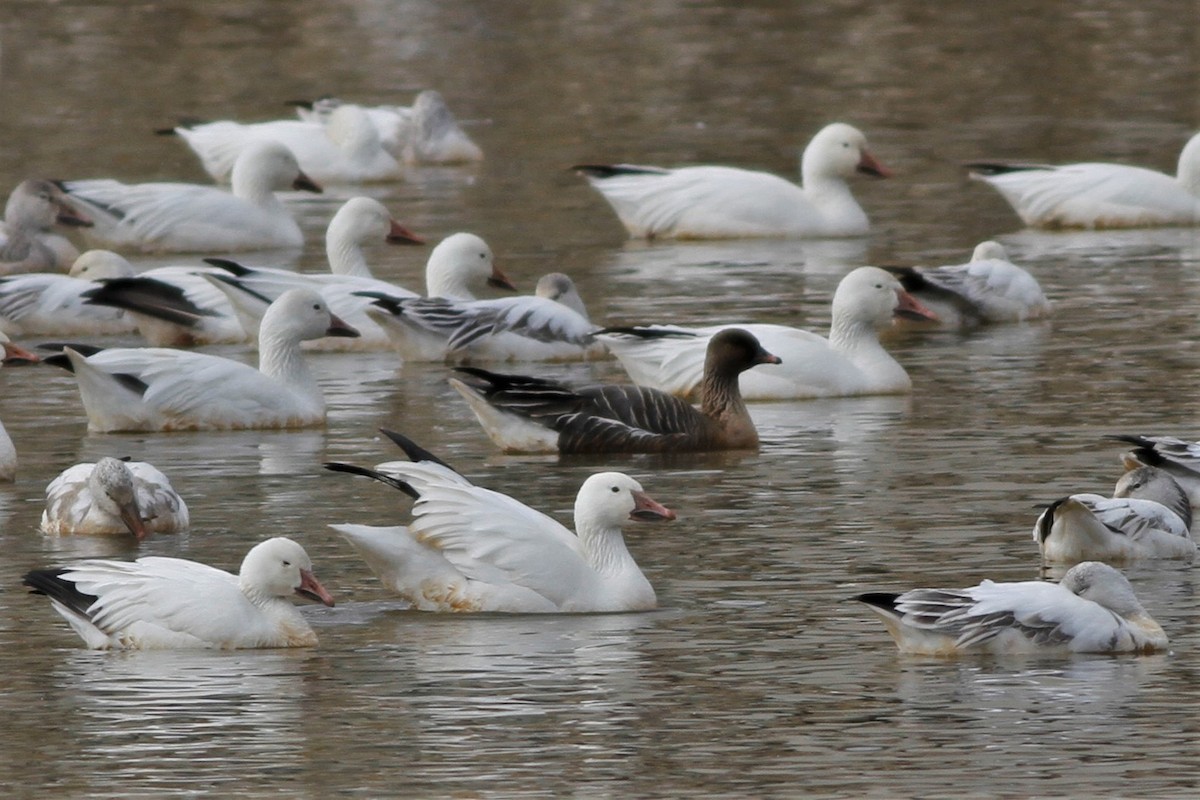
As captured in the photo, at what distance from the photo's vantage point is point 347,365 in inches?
687

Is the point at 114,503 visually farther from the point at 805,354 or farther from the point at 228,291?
the point at 228,291

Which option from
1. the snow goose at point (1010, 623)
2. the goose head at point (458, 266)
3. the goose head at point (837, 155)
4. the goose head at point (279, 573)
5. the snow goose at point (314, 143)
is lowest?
the snow goose at point (1010, 623)

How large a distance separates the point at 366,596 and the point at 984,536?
2592 millimetres

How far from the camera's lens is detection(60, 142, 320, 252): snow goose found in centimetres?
2130

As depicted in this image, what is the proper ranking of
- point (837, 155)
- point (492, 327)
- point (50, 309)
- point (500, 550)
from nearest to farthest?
point (500, 550) → point (492, 327) → point (50, 309) → point (837, 155)

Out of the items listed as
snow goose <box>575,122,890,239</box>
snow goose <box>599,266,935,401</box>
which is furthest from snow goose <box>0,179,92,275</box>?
snow goose <box>599,266,935,401</box>

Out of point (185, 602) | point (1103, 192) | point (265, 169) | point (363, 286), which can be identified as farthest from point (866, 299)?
point (265, 169)

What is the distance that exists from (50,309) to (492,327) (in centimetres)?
314

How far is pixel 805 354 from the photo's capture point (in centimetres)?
1563

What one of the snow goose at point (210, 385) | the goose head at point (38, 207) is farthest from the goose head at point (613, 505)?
the goose head at point (38, 207)

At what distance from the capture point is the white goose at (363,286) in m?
17.0

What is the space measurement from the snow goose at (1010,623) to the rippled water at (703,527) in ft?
0.28

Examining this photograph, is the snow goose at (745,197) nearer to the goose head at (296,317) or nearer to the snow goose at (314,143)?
the snow goose at (314,143)

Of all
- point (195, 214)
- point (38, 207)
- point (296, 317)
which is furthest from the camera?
point (195, 214)
